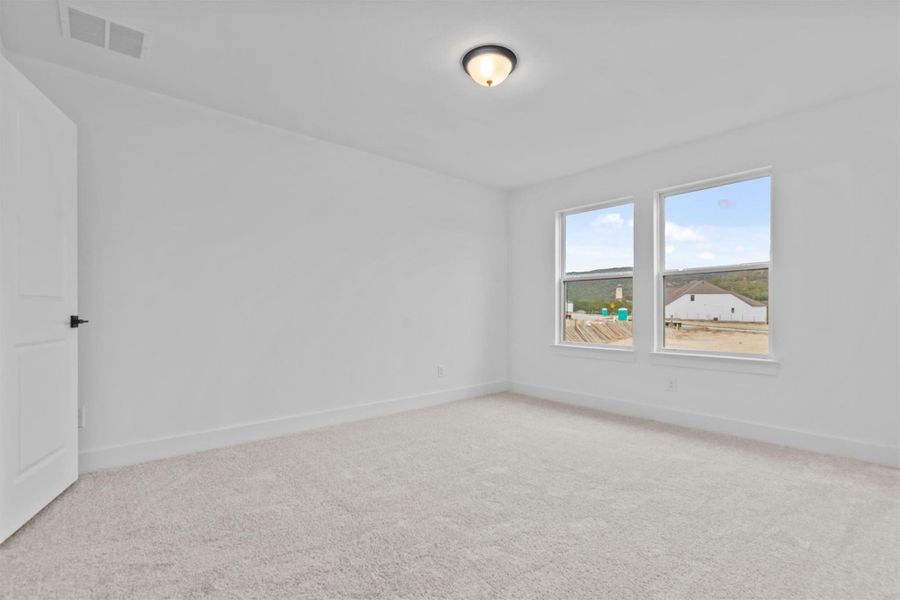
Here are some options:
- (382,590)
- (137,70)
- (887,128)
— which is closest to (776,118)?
(887,128)

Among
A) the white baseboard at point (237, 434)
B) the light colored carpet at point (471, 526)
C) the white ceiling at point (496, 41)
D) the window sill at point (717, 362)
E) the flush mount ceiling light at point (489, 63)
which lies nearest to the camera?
the light colored carpet at point (471, 526)

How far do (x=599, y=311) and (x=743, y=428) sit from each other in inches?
65.6

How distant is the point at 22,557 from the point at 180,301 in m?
1.67

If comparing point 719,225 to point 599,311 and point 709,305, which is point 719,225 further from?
point 599,311

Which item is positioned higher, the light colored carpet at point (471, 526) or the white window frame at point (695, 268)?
the white window frame at point (695, 268)

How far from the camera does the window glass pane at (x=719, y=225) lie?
140 inches

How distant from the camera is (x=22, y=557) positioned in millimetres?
1807

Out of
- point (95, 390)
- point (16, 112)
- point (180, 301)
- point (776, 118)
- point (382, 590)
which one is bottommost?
point (382, 590)

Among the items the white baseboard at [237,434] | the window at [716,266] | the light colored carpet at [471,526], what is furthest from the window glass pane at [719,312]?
the white baseboard at [237,434]

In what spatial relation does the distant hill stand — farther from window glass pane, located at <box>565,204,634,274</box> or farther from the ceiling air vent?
the ceiling air vent

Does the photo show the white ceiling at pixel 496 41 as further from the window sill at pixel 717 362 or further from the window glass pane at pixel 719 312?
the window sill at pixel 717 362

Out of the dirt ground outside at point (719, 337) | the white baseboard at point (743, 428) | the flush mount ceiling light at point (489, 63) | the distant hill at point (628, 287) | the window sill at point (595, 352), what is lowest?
the white baseboard at point (743, 428)

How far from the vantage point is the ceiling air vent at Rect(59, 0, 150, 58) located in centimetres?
219

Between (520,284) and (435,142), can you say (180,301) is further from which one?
(520,284)
